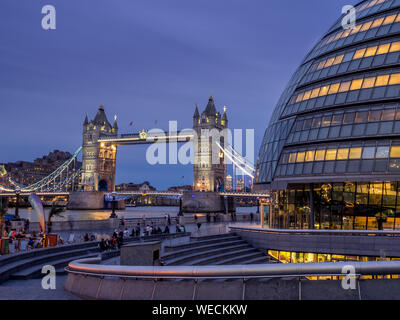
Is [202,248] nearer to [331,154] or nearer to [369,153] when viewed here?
[331,154]

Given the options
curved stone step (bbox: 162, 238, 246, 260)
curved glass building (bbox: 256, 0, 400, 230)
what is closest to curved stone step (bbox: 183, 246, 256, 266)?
curved stone step (bbox: 162, 238, 246, 260)

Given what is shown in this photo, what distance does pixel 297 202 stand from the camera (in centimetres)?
3331

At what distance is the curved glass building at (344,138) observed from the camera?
1132 inches

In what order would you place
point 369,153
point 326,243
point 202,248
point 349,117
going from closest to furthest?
1. point 202,248
2. point 326,243
3. point 369,153
4. point 349,117

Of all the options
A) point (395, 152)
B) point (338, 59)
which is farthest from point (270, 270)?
point (338, 59)

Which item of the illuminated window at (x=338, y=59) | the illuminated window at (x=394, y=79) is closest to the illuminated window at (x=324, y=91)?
the illuminated window at (x=338, y=59)

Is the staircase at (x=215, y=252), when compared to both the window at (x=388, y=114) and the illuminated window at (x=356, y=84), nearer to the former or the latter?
the window at (x=388, y=114)

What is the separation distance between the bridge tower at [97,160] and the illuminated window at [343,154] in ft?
509

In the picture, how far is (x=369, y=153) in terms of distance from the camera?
29016 mm

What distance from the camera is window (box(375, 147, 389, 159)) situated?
2831cm

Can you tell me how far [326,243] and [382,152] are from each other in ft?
25.7

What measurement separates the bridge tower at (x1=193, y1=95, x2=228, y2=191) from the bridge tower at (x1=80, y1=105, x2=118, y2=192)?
2049 inches
